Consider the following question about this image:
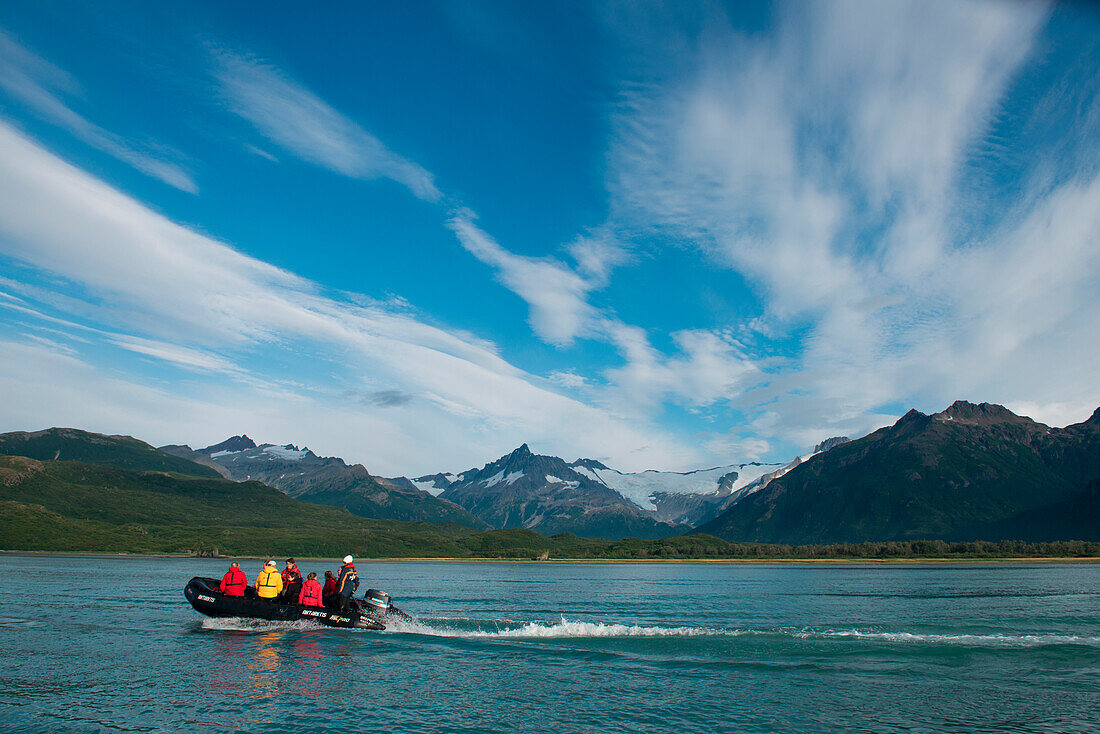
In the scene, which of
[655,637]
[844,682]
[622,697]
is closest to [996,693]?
[844,682]

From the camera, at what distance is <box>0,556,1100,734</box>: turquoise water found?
28516 mm

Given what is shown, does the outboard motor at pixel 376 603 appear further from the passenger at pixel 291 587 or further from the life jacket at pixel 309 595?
the passenger at pixel 291 587

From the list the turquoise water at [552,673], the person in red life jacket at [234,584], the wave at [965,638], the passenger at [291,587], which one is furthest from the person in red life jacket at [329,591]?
the wave at [965,638]

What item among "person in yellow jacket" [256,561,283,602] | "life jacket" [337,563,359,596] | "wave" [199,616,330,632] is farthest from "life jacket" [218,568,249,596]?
"life jacket" [337,563,359,596]

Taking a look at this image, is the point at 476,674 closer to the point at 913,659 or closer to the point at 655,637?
the point at 655,637

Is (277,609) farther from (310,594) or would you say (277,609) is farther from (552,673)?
(552,673)

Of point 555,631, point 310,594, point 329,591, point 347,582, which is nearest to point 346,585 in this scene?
point 347,582

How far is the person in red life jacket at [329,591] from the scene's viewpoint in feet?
176

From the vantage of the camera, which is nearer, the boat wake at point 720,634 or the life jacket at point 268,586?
the boat wake at point 720,634

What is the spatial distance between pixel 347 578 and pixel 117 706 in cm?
2579

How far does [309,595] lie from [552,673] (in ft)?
80.9

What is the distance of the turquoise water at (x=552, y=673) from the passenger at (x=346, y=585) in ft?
8.28

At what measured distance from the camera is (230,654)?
42.9 metres

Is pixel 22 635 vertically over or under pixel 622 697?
under
